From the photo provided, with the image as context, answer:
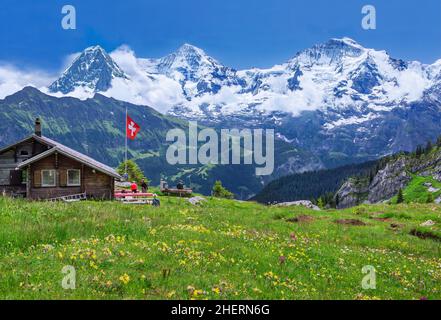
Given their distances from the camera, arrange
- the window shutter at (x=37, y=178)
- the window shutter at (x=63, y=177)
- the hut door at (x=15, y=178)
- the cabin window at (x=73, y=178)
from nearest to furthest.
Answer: the window shutter at (x=37, y=178) < the window shutter at (x=63, y=177) < the cabin window at (x=73, y=178) < the hut door at (x=15, y=178)

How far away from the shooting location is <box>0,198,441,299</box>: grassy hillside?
460 inches

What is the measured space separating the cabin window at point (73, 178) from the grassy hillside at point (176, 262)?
27915mm

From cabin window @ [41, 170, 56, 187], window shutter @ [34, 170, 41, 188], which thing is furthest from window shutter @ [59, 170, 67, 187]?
window shutter @ [34, 170, 41, 188]

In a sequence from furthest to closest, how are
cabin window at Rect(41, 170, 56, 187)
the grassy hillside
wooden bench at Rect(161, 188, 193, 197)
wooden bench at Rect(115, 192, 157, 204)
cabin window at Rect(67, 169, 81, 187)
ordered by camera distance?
wooden bench at Rect(161, 188, 193, 197)
cabin window at Rect(67, 169, 81, 187)
cabin window at Rect(41, 170, 56, 187)
wooden bench at Rect(115, 192, 157, 204)
the grassy hillside

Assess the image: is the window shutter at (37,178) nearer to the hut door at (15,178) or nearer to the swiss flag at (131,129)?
the hut door at (15,178)

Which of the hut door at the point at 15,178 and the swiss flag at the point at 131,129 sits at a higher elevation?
the swiss flag at the point at 131,129

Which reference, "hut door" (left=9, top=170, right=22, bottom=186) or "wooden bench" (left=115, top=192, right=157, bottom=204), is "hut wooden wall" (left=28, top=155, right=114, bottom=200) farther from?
"hut door" (left=9, top=170, right=22, bottom=186)

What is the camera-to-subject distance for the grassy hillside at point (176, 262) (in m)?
11.7

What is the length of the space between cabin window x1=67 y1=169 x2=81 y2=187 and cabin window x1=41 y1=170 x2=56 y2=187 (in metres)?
1.73

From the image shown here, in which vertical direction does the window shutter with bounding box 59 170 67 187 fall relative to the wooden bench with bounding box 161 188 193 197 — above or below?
above

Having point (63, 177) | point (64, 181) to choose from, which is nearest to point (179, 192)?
point (64, 181)

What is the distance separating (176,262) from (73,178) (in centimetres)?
4176

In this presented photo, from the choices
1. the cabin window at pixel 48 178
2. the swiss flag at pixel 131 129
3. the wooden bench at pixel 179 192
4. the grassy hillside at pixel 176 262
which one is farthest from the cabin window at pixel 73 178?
the grassy hillside at pixel 176 262
